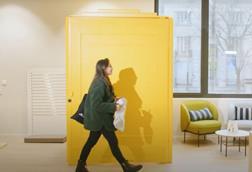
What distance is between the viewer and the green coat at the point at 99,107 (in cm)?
458

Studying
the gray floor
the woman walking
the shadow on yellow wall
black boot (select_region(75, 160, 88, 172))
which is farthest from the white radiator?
the woman walking

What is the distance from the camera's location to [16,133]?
771 centimetres

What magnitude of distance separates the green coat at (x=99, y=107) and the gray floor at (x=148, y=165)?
2.73 ft

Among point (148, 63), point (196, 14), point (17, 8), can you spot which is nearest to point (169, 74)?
point (148, 63)

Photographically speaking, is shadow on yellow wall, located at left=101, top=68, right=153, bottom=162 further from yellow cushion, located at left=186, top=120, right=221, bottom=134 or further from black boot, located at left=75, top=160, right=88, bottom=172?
yellow cushion, located at left=186, top=120, right=221, bottom=134

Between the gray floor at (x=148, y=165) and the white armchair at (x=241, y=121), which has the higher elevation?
the white armchair at (x=241, y=121)

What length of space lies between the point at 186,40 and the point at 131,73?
103 inches

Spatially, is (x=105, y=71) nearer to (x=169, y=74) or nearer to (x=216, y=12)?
(x=169, y=74)

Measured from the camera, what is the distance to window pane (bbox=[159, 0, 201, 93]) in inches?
300

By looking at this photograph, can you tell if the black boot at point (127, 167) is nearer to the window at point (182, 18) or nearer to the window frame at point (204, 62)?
the window frame at point (204, 62)

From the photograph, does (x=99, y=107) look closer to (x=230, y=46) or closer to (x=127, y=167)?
(x=127, y=167)

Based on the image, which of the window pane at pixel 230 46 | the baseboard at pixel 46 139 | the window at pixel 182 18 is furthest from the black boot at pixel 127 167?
the window at pixel 182 18

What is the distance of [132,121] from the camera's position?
5469 millimetres

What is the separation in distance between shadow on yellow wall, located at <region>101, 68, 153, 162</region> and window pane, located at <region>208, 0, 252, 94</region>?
2.64 m
